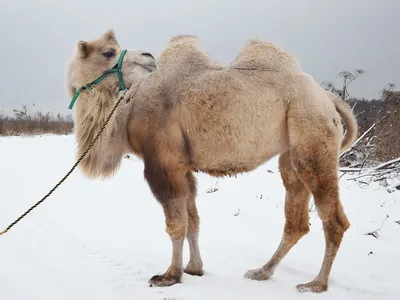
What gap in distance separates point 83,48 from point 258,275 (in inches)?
111

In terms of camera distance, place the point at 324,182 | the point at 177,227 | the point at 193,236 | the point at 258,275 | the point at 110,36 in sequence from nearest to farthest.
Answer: the point at 324,182 → the point at 177,227 → the point at 110,36 → the point at 258,275 → the point at 193,236

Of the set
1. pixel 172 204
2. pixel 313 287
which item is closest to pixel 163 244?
pixel 172 204

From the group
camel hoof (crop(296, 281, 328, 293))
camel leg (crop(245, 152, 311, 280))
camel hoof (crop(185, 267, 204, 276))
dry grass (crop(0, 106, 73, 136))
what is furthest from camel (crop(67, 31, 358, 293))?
dry grass (crop(0, 106, 73, 136))

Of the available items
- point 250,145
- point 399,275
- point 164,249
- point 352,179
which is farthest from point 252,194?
point 250,145

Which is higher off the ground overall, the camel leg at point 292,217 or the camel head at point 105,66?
the camel head at point 105,66

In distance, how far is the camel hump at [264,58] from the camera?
13.3 ft

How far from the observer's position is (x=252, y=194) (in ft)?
26.5

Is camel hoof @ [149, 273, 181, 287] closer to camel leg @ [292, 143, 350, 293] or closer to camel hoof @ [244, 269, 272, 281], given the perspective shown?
camel hoof @ [244, 269, 272, 281]

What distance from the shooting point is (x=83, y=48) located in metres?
3.90

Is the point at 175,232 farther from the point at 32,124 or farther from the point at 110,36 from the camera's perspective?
the point at 32,124

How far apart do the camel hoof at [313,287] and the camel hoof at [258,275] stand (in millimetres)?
374

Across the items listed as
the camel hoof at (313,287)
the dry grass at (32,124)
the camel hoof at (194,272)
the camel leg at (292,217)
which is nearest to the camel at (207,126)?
the camel hoof at (313,287)

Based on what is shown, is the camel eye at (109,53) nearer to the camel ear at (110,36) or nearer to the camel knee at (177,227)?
the camel ear at (110,36)

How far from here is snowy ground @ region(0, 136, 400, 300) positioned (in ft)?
12.4
